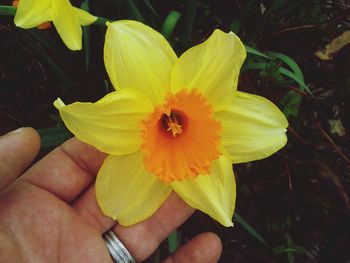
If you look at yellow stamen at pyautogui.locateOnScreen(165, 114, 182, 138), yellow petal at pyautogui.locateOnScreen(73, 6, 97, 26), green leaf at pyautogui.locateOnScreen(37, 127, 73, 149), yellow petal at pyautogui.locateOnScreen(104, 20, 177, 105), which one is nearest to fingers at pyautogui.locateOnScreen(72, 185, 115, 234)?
green leaf at pyautogui.locateOnScreen(37, 127, 73, 149)

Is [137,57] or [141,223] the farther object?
[141,223]

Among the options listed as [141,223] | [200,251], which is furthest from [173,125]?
[200,251]

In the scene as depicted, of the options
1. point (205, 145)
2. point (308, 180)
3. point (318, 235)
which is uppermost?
point (205, 145)

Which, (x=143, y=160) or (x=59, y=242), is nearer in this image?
(x=143, y=160)

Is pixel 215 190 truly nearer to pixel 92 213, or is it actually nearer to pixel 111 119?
pixel 111 119

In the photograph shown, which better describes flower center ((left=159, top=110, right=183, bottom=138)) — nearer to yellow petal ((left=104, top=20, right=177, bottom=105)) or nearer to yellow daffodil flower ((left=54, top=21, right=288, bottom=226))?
yellow daffodil flower ((left=54, top=21, right=288, bottom=226))

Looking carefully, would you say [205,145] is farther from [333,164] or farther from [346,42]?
[346,42]

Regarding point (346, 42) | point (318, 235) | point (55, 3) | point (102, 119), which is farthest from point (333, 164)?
point (55, 3)
